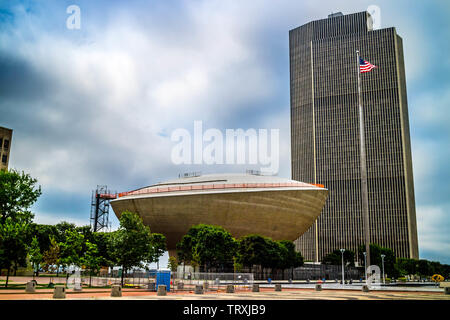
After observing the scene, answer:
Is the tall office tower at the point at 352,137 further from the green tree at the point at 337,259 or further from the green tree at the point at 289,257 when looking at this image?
the green tree at the point at 289,257

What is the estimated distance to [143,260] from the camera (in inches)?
2053

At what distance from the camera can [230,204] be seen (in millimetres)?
79812

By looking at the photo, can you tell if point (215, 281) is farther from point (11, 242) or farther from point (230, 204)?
point (230, 204)

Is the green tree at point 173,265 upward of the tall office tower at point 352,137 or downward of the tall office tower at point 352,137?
downward

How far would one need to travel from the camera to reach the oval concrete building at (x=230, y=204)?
262 feet

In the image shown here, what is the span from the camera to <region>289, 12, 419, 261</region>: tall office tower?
140375 mm

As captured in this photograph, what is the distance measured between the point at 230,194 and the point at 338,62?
297 feet

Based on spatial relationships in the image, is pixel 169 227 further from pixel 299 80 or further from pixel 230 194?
pixel 299 80

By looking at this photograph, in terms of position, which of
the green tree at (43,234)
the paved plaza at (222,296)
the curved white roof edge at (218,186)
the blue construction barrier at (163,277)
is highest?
the curved white roof edge at (218,186)

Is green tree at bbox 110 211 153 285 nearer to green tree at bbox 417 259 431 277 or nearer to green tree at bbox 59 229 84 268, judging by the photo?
green tree at bbox 59 229 84 268

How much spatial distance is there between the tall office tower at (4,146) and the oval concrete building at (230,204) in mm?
31470

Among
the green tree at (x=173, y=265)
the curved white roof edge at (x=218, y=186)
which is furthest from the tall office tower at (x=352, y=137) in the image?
the green tree at (x=173, y=265)

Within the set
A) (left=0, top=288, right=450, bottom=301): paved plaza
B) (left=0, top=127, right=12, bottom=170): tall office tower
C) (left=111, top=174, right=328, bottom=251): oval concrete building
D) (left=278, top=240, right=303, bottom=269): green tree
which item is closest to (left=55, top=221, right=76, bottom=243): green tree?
(left=111, top=174, right=328, bottom=251): oval concrete building
